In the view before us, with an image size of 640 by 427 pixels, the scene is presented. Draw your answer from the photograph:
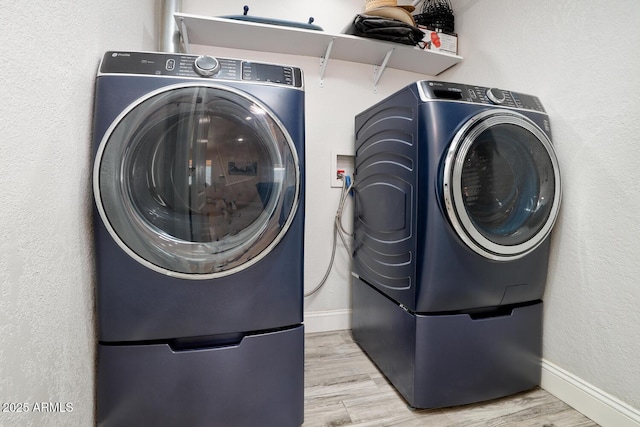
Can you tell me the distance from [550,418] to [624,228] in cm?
74

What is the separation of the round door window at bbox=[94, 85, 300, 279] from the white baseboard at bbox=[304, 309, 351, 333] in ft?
3.21

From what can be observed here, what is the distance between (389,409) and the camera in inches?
41.1

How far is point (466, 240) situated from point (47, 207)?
1.17m

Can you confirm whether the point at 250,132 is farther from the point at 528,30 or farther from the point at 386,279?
the point at 528,30

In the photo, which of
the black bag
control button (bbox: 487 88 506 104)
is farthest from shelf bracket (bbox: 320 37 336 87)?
control button (bbox: 487 88 506 104)

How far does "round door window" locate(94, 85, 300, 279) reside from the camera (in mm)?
759

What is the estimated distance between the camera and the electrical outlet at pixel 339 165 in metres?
1.67

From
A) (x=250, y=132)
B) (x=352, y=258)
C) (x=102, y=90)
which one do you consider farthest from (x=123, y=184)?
(x=352, y=258)

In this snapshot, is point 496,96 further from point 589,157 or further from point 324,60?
point 324,60

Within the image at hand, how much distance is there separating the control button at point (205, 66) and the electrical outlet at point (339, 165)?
0.92m

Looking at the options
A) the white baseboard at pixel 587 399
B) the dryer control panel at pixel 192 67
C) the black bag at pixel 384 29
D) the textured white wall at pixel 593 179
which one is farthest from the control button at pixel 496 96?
the white baseboard at pixel 587 399

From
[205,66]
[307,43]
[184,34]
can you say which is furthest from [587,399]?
[184,34]

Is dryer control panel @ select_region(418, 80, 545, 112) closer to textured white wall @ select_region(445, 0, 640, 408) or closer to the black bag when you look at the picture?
textured white wall @ select_region(445, 0, 640, 408)

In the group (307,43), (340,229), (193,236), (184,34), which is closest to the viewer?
(193,236)
